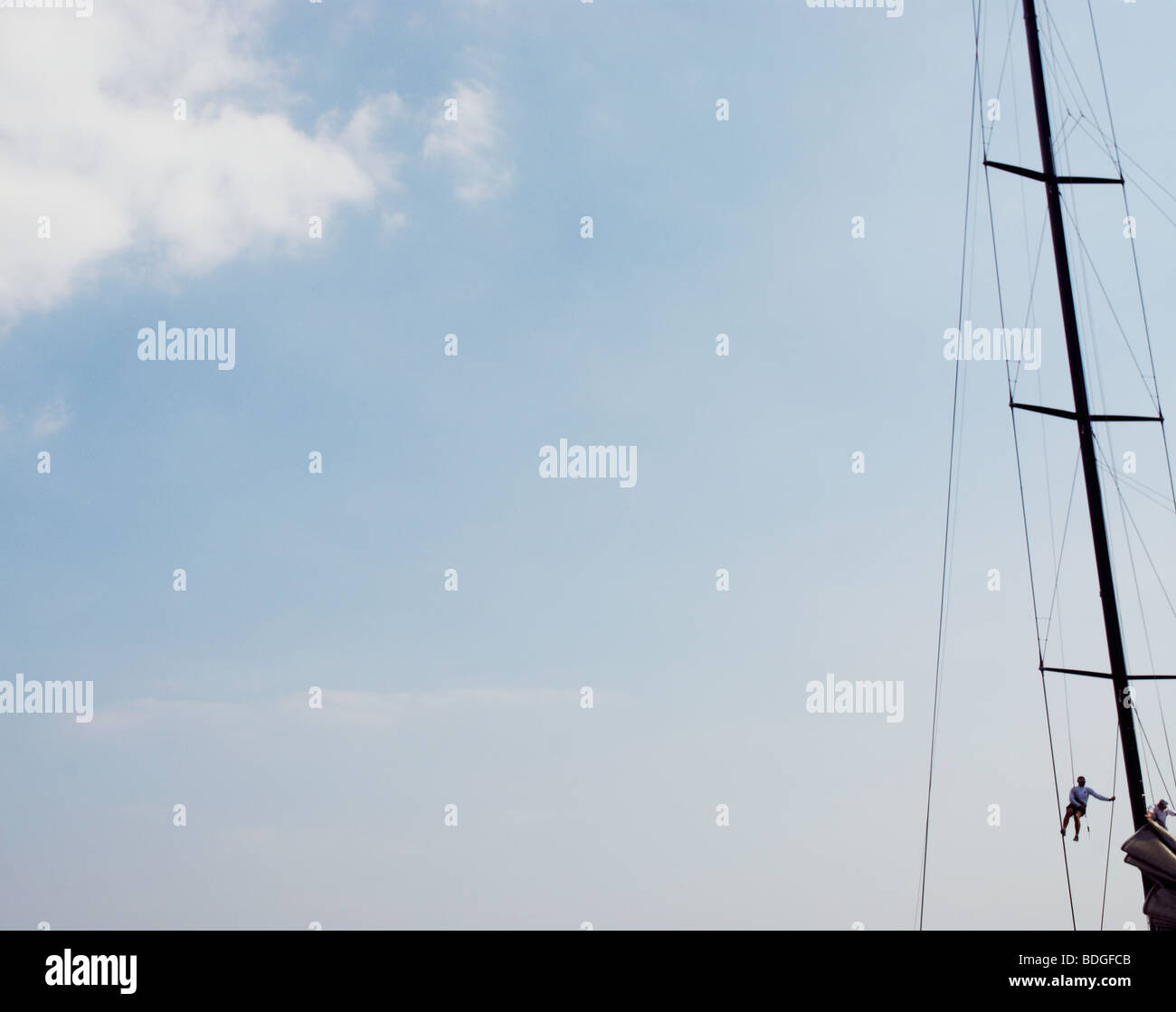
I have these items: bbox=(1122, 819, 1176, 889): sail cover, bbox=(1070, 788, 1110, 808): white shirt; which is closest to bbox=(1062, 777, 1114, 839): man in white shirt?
bbox=(1070, 788, 1110, 808): white shirt

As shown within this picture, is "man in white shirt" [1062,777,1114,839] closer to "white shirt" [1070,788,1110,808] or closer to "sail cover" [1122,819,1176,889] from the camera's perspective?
"white shirt" [1070,788,1110,808]

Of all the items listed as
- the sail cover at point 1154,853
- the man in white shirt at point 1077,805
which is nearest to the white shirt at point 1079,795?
the man in white shirt at point 1077,805

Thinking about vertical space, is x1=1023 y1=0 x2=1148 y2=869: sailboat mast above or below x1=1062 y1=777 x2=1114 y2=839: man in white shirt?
above

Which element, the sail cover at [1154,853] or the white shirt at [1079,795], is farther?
the white shirt at [1079,795]

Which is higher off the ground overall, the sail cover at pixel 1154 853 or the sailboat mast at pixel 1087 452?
the sailboat mast at pixel 1087 452

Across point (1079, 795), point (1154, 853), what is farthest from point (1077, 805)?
point (1154, 853)

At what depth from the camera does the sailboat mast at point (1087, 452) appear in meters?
24.8

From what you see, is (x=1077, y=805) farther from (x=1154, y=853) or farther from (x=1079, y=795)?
(x=1154, y=853)

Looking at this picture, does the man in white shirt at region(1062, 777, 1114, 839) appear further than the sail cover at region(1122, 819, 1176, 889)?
Yes

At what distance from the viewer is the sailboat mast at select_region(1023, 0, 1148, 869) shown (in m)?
24.8

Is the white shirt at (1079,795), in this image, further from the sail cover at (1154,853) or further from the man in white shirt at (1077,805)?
the sail cover at (1154,853)
